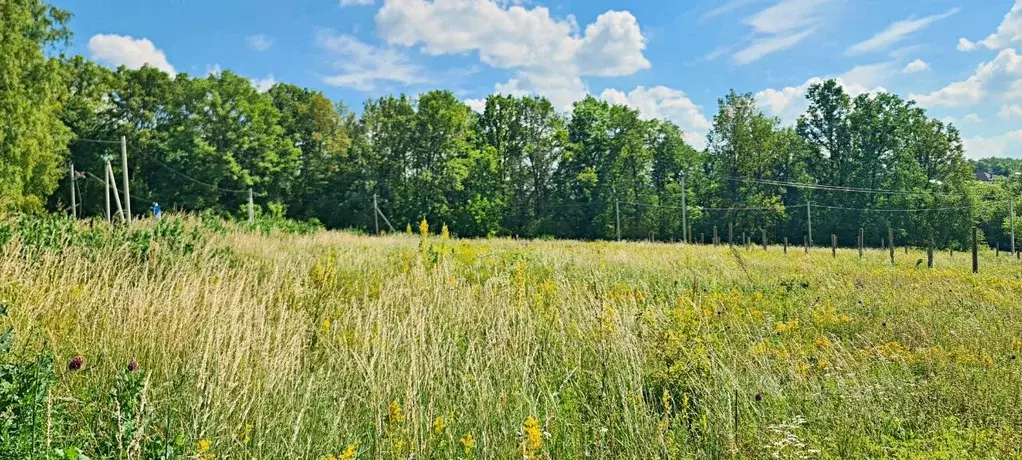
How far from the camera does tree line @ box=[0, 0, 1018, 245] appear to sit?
1457 inches

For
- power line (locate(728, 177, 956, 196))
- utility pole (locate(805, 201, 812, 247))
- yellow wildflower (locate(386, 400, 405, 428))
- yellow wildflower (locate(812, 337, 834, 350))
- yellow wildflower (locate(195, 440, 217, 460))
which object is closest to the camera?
yellow wildflower (locate(195, 440, 217, 460))

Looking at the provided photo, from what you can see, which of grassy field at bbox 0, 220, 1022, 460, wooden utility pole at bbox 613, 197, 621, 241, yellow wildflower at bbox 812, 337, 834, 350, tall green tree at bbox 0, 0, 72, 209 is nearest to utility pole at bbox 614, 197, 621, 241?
wooden utility pole at bbox 613, 197, 621, 241

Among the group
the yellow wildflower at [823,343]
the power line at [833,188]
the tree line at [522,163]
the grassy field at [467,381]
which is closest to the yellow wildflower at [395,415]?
the grassy field at [467,381]

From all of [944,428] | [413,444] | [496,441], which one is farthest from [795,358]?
[413,444]

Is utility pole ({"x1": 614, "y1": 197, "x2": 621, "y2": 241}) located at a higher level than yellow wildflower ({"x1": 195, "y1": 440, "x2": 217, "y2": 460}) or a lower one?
higher

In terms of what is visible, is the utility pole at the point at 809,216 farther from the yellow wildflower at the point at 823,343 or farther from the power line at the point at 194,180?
the power line at the point at 194,180

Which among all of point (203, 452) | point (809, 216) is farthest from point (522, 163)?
point (203, 452)

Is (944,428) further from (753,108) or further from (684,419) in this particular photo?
(753,108)

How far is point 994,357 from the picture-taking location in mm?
4379

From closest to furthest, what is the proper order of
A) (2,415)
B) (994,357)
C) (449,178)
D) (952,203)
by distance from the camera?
(2,415) < (994,357) < (952,203) < (449,178)

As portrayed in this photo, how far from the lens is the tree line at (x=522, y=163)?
3700 centimetres

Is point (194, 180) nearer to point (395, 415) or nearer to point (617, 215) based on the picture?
point (617, 215)

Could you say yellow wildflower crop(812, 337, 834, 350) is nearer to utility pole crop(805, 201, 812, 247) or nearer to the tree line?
the tree line

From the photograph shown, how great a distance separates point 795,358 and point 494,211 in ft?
123
